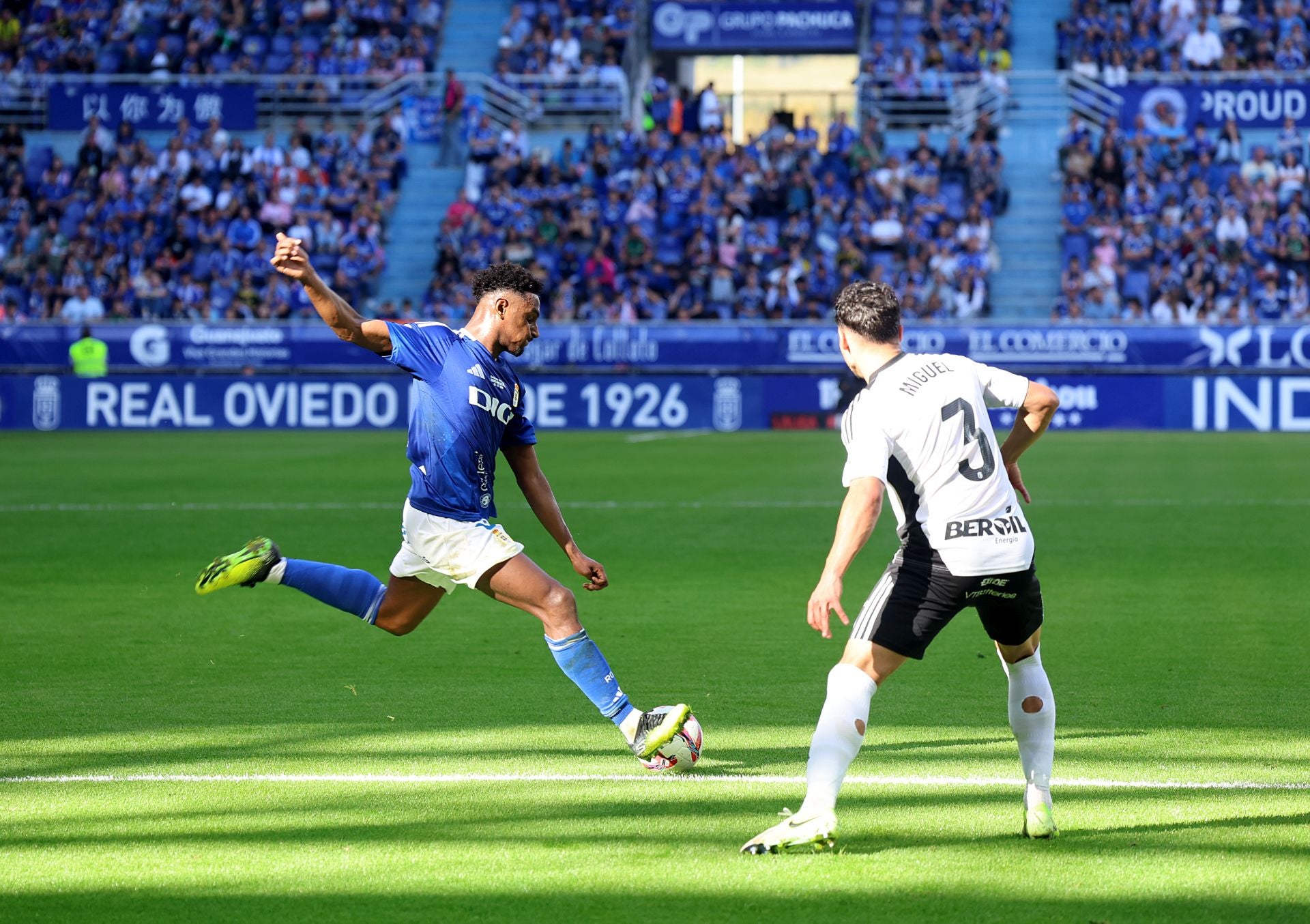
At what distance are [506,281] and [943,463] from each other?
202 centimetres

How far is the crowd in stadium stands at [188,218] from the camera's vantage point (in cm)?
3288

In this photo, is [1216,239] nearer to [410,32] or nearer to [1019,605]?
[410,32]

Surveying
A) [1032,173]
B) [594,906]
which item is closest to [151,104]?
[1032,173]

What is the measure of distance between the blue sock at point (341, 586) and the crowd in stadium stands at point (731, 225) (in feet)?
79.8

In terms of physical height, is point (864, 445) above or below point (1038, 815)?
above

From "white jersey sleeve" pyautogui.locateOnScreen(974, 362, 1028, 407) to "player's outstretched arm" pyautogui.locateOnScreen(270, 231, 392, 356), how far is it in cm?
Result: 217

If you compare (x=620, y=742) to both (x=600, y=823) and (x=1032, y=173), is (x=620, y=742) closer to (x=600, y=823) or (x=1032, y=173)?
(x=600, y=823)

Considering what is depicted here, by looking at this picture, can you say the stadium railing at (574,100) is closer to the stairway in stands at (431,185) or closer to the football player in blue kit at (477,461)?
the stairway in stands at (431,185)

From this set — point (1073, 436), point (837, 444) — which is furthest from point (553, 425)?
point (1073, 436)

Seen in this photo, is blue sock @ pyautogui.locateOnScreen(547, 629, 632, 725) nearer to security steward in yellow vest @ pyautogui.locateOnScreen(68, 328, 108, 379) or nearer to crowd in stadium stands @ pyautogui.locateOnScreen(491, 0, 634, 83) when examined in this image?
security steward in yellow vest @ pyautogui.locateOnScreen(68, 328, 108, 379)

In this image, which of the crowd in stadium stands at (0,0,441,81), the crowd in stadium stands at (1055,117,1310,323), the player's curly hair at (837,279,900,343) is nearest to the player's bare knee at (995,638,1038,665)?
the player's curly hair at (837,279,900,343)

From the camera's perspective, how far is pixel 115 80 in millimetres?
37031

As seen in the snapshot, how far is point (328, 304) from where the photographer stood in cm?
564

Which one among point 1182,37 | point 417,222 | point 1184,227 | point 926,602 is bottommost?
point 926,602
